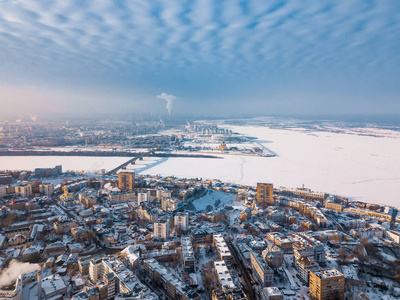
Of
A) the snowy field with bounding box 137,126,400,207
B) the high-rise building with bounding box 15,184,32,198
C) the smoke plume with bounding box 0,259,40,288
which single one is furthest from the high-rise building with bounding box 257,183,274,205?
the high-rise building with bounding box 15,184,32,198

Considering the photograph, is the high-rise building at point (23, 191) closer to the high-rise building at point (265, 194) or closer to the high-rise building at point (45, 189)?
the high-rise building at point (45, 189)

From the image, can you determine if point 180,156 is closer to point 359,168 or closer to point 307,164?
point 307,164

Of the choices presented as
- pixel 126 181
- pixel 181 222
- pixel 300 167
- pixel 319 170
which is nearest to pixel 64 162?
pixel 126 181

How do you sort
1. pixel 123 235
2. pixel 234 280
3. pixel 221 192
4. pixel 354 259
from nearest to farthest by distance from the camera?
pixel 234 280 → pixel 354 259 → pixel 123 235 → pixel 221 192

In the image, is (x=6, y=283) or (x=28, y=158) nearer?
(x=6, y=283)

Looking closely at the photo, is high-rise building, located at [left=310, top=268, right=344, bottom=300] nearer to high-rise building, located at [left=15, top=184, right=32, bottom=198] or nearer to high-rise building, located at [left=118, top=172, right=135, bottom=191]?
high-rise building, located at [left=118, top=172, right=135, bottom=191]

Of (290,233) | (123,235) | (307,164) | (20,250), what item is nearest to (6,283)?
(20,250)

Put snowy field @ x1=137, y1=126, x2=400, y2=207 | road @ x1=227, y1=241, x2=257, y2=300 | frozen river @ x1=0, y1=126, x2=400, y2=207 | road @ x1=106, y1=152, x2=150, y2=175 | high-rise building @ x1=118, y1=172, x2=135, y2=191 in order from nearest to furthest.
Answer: road @ x1=227, y1=241, x2=257, y2=300 < snowy field @ x1=137, y1=126, x2=400, y2=207 < frozen river @ x1=0, y1=126, x2=400, y2=207 < high-rise building @ x1=118, y1=172, x2=135, y2=191 < road @ x1=106, y1=152, x2=150, y2=175
